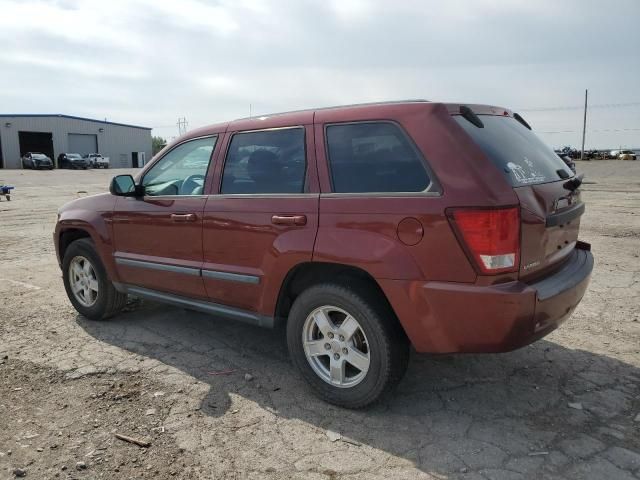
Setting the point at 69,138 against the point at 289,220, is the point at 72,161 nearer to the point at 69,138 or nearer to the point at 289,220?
the point at 69,138

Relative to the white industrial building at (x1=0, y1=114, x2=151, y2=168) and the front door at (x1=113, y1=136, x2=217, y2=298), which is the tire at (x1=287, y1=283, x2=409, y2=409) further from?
the white industrial building at (x1=0, y1=114, x2=151, y2=168)

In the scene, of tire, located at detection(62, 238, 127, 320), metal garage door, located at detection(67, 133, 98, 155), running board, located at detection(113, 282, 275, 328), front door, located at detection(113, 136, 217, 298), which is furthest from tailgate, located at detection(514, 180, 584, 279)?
metal garage door, located at detection(67, 133, 98, 155)

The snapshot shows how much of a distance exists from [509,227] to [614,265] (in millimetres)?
4874

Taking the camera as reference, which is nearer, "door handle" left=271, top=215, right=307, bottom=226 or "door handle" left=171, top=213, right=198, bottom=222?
"door handle" left=271, top=215, right=307, bottom=226

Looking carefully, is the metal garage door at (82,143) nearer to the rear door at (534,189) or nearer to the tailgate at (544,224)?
the rear door at (534,189)

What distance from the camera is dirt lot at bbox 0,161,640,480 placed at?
2.61 metres

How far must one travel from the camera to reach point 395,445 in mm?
2768

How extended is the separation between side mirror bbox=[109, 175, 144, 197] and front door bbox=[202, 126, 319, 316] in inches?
36.5

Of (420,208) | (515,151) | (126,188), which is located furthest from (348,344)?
(126,188)

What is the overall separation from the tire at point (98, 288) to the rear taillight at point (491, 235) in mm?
3441

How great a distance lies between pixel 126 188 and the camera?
4.26 meters

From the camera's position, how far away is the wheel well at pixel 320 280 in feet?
9.90

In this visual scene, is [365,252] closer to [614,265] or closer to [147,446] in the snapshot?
[147,446]

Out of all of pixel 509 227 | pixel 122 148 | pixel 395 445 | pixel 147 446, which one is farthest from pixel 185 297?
pixel 122 148
